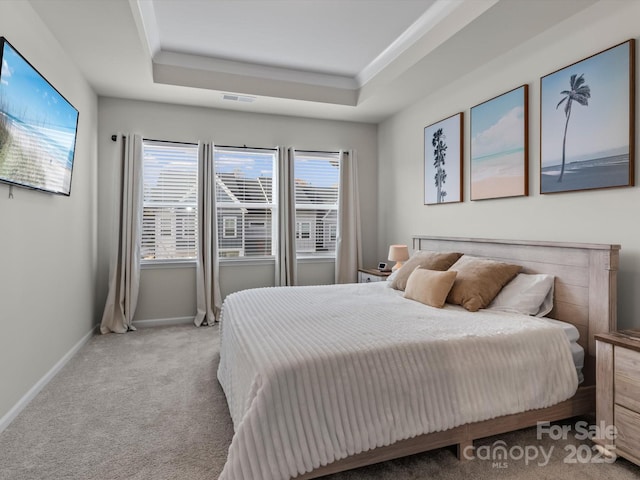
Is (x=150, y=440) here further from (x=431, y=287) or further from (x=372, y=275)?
(x=372, y=275)

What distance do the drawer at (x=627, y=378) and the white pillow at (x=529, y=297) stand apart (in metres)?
0.61

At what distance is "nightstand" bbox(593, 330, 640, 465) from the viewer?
5.59ft

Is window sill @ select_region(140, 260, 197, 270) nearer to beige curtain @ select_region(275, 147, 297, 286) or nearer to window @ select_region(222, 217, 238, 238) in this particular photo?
window @ select_region(222, 217, 238, 238)

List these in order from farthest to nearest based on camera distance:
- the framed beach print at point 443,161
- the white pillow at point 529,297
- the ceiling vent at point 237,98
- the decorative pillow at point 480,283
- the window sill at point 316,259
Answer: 1. the window sill at point 316,259
2. the ceiling vent at point 237,98
3. the framed beach print at point 443,161
4. the decorative pillow at point 480,283
5. the white pillow at point 529,297

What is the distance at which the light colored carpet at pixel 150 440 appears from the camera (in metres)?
1.70

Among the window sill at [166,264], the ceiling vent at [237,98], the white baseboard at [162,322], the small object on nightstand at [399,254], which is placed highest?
the ceiling vent at [237,98]

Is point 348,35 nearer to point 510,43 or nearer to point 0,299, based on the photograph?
point 510,43

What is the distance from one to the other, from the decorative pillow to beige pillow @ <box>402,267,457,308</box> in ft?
0.25

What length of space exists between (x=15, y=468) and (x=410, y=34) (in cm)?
Answer: 393

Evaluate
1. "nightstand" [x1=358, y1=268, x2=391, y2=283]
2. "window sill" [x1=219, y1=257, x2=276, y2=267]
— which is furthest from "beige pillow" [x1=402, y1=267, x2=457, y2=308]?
"window sill" [x1=219, y1=257, x2=276, y2=267]

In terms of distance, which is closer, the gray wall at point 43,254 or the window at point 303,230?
the gray wall at point 43,254

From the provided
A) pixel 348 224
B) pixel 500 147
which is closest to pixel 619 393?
pixel 500 147

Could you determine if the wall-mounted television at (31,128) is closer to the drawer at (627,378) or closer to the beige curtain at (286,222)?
the beige curtain at (286,222)

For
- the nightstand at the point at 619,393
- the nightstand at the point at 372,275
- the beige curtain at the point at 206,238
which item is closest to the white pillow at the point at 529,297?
the nightstand at the point at 619,393
